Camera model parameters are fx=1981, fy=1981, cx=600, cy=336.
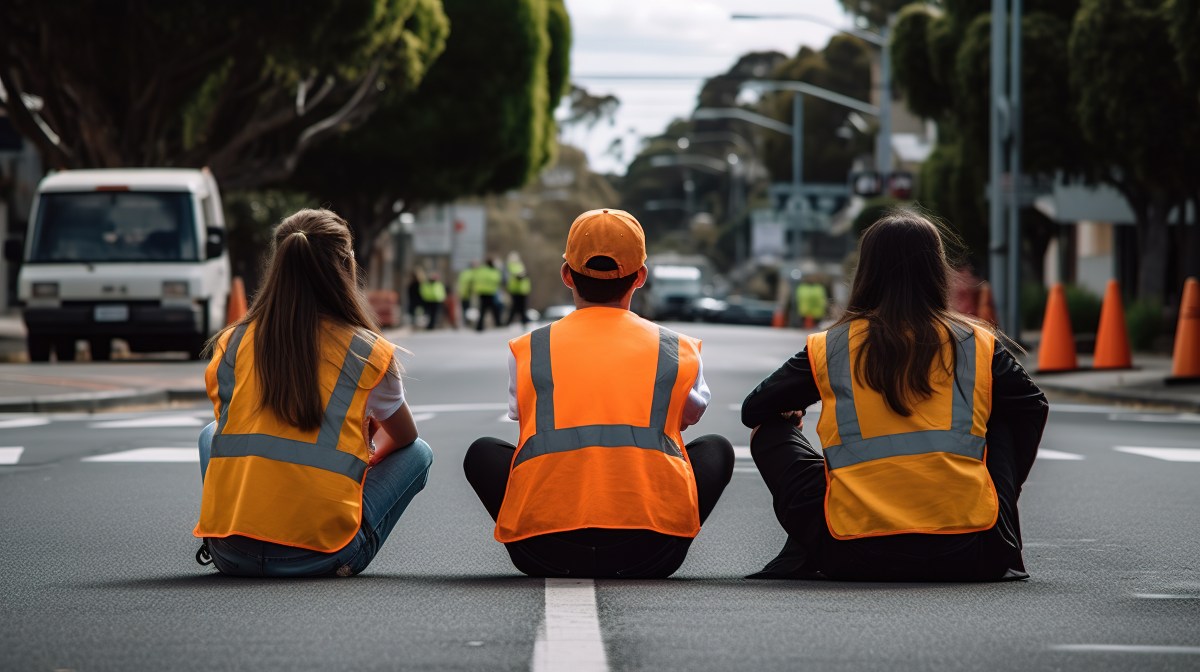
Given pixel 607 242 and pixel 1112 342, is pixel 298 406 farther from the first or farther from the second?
pixel 1112 342

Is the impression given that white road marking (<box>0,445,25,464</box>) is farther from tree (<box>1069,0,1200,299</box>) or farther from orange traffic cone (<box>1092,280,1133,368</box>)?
tree (<box>1069,0,1200,299</box>)

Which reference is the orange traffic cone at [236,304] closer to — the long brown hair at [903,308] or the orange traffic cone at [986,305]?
the orange traffic cone at [986,305]

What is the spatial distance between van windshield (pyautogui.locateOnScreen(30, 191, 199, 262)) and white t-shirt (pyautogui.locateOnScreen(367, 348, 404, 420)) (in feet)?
62.2

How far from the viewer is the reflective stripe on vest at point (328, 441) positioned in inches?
238

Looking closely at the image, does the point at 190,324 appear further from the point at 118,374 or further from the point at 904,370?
the point at 904,370

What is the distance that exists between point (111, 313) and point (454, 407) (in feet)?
28.0

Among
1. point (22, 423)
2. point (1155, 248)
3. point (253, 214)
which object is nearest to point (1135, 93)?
point (1155, 248)

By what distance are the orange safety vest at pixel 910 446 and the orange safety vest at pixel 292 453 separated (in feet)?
4.59

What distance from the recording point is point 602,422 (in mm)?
5910

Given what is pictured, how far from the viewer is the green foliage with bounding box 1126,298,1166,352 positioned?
28.6m

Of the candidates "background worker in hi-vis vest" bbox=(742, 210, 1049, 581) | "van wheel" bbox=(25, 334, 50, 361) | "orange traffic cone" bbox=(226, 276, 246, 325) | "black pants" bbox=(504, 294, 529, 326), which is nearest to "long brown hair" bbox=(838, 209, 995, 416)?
"background worker in hi-vis vest" bbox=(742, 210, 1049, 581)

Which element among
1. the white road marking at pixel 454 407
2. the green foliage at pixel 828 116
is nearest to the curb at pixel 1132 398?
the white road marking at pixel 454 407

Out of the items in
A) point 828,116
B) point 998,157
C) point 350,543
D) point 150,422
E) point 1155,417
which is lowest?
point 1155,417

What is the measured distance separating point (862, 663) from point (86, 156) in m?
27.2
